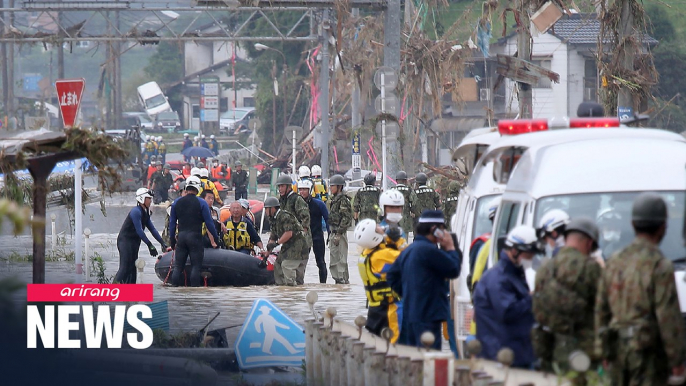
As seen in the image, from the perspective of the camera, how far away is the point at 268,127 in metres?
63.7

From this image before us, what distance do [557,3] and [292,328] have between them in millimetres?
9367

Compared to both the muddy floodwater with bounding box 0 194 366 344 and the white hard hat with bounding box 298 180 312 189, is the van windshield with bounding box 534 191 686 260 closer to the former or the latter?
the muddy floodwater with bounding box 0 194 366 344

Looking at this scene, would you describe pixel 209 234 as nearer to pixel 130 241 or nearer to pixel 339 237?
pixel 130 241

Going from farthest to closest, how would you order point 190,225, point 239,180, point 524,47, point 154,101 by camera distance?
1. point 154,101
2. point 239,180
3. point 524,47
4. point 190,225

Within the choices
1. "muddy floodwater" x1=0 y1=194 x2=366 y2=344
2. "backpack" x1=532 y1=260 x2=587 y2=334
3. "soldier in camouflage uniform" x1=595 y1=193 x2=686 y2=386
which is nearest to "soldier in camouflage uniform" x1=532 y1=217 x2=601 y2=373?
"backpack" x1=532 y1=260 x2=587 y2=334

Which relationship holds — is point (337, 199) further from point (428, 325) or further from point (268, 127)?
point (268, 127)

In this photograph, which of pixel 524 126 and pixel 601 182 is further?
pixel 524 126

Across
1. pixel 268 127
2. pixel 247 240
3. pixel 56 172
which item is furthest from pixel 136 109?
pixel 247 240

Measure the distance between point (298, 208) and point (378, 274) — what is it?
7.03 m

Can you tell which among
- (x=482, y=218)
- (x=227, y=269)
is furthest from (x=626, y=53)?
(x=482, y=218)

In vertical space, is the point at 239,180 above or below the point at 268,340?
above

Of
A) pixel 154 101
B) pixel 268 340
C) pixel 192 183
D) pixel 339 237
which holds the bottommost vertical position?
pixel 268 340

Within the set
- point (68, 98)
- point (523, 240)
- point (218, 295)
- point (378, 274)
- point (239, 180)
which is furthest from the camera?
point (239, 180)

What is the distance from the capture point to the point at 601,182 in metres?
8.33
